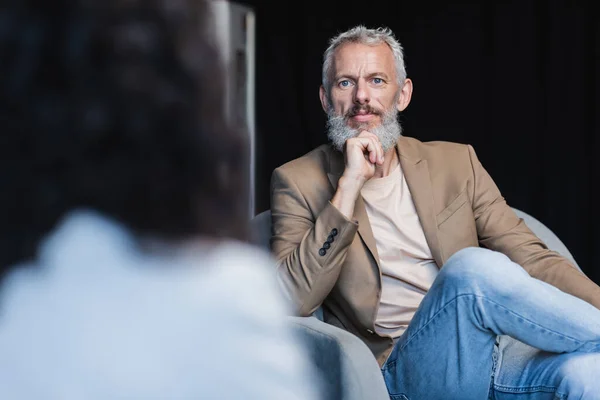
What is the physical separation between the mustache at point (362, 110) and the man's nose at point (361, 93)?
0.04 ft

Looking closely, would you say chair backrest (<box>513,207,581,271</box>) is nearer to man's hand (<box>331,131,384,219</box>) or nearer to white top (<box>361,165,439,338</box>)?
white top (<box>361,165,439,338</box>)

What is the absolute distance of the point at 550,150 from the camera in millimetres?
2795

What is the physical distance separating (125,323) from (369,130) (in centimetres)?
147

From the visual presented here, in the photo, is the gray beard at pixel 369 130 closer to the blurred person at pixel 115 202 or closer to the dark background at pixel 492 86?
the dark background at pixel 492 86

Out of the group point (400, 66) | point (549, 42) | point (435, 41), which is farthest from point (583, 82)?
point (400, 66)

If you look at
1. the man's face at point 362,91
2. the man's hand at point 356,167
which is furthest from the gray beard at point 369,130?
the man's hand at point 356,167

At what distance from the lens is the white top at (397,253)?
1542mm

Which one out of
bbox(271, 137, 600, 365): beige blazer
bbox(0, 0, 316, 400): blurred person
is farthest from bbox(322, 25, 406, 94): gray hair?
bbox(0, 0, 316, 400): blurred person

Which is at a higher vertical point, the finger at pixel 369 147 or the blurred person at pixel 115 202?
the blurred person at pixel 115 202

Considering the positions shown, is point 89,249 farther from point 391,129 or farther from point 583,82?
point 583,82

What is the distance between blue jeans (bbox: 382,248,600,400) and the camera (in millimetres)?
1129

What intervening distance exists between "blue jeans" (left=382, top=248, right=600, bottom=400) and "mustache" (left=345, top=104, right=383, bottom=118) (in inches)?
22.8

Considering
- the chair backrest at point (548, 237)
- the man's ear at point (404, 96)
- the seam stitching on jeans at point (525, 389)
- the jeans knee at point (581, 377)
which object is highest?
the man's ear at point (404, 96)

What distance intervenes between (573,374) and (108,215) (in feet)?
3.32
